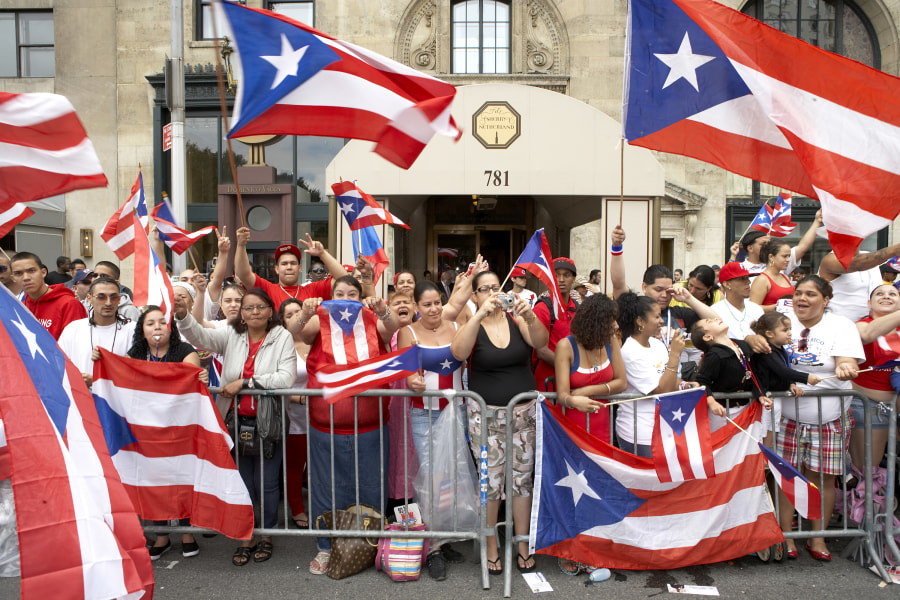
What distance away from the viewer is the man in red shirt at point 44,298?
5250 millimetres

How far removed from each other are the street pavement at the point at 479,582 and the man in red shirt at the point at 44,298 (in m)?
2.33

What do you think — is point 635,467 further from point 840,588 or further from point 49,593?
point 49,593

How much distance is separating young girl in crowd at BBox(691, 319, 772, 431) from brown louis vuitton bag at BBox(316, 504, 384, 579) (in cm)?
244

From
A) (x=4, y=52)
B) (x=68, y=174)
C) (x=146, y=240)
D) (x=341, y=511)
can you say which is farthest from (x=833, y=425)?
(x=4, y=52)

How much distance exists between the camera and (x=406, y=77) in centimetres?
415

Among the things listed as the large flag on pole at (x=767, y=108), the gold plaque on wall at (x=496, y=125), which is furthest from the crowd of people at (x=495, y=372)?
the gold plaque on wall at (x=496, y=125)

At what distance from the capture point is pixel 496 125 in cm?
1027

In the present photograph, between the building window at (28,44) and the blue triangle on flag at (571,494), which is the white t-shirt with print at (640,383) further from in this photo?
the building window at (28,44)

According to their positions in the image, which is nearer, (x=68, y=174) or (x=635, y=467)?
(x=68, y=174)

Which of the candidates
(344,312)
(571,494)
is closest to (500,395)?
(571,494)

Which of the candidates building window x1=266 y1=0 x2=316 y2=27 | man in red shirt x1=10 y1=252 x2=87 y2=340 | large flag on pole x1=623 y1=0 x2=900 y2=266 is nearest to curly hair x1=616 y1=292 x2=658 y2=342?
large flag on pole x1=623 y1=0 x2=900 y2=266

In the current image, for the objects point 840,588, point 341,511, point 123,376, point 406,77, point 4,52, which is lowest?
point 840,588

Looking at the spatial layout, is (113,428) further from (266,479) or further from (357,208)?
(357,208)

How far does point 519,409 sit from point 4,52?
2008 centimetres
